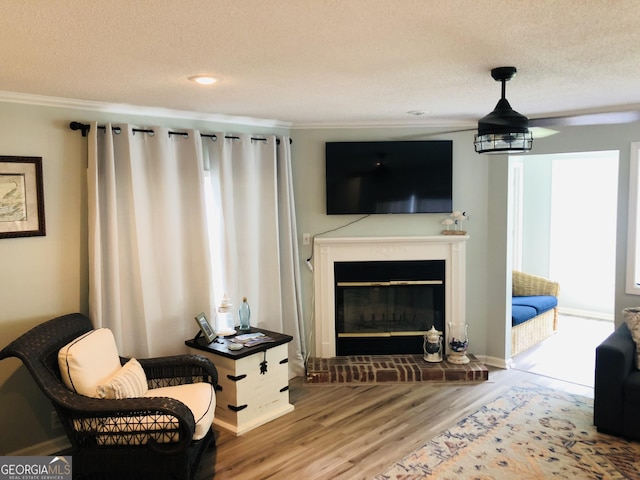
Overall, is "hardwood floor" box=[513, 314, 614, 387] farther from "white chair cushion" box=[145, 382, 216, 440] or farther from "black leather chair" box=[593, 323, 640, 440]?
"white chair cushion" box=[145, 382, 216, 440]

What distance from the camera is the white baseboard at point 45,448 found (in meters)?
3.39

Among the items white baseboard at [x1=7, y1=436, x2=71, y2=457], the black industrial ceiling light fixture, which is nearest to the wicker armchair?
white baseboard at [x1=7, y1=436, x2=71, y2=457]

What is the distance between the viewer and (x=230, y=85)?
3090 millimetres

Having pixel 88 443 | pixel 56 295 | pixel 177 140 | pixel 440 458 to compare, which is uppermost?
pixel 177 140

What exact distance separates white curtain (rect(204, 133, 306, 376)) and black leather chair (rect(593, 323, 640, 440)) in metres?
2.41

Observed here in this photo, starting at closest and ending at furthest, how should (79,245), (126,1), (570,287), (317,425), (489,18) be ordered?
(126,1), (489,18), (79,245), (317,425), (570,287)

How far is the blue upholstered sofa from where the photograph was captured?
17.6ft

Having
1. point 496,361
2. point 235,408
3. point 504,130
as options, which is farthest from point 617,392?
point 235,408

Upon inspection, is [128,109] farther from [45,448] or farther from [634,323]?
[634,323]

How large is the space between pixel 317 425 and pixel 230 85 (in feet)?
7.97

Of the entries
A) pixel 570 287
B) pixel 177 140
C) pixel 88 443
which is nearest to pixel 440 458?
pixel 88 443

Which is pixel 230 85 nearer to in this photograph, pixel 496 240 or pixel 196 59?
pixel 196 59

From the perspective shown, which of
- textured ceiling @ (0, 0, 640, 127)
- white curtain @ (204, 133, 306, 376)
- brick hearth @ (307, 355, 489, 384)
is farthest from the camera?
brick hearth @ (307, 355, 489, 384)

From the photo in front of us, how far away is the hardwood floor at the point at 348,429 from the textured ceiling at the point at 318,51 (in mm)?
2313
